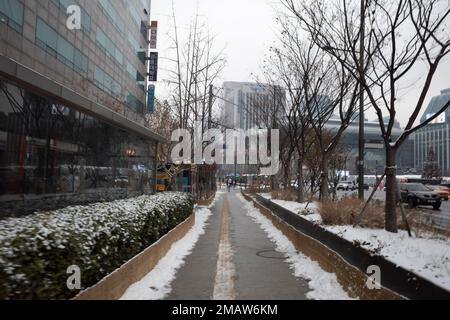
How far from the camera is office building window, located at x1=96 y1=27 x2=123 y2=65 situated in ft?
169

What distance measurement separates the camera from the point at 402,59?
34.4 ft

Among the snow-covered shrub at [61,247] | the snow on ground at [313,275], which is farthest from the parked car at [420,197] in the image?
the snow-covered shrub at [61,247]

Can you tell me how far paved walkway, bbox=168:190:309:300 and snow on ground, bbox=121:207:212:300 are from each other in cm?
14

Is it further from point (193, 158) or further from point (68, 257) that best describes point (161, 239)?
point (193, 158)

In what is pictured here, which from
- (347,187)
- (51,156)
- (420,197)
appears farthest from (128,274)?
(347,187)

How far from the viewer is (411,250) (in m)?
6.43

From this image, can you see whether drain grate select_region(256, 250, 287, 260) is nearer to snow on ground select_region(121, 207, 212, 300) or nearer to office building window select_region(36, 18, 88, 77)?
snow on ground select_region(121, 207, 212, 300)

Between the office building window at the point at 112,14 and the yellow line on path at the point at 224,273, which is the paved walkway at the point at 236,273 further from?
the office building window at the point at 112,14

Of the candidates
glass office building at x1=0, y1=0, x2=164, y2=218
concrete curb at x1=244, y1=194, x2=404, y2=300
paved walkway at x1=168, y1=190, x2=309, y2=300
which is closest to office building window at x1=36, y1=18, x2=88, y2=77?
glass office building at x1=0, y1=0, x2=164, y2=218

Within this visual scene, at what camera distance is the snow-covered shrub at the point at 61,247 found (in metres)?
4.19

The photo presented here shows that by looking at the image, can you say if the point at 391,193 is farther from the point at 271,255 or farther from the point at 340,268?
the point at 271,255

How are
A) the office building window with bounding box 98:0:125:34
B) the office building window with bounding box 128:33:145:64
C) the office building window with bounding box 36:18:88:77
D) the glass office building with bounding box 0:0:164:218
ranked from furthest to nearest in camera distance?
the office building window with bounding box 128:33:145:64 < the office building window with bounding box 98:0:125:34 < the office building window with bounding box 36:18:88:77 < the glass office building with bounding box 0:0:164:218

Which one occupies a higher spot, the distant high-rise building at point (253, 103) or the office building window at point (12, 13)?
the office building window at point (12, 13)

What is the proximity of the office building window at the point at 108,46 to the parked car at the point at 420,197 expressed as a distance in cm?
3590
